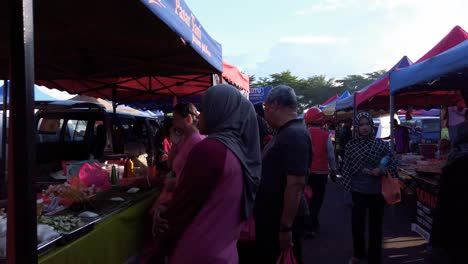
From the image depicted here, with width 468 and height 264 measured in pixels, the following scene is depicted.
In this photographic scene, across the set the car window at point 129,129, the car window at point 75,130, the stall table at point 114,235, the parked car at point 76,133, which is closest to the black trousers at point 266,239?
the stall table at point 114,235

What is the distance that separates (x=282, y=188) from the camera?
2744mm

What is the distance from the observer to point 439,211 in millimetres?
2215

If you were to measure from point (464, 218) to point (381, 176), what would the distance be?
1972 mm

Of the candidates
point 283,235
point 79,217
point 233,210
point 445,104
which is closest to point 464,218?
point 283,235

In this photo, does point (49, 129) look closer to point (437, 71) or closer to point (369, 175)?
point (369, 175)

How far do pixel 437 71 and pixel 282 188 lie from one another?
2.97m

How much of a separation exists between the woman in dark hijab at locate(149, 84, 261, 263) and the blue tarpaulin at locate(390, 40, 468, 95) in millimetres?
3215

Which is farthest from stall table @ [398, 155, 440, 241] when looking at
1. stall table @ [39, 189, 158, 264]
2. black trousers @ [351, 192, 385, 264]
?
stall table @ [39, 189, 158, 264]

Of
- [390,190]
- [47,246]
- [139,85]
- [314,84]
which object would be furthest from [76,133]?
[314,84]

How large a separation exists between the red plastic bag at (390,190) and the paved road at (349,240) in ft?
3.94

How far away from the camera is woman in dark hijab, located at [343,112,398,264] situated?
13.4 ft

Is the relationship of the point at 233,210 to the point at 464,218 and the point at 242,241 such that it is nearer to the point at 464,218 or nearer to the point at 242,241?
the point at 242,241

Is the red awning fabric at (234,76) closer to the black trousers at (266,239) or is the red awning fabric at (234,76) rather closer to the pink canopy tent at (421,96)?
the pink canopy tent at (421,96)

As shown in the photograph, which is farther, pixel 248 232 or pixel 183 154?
pixel 183 154
